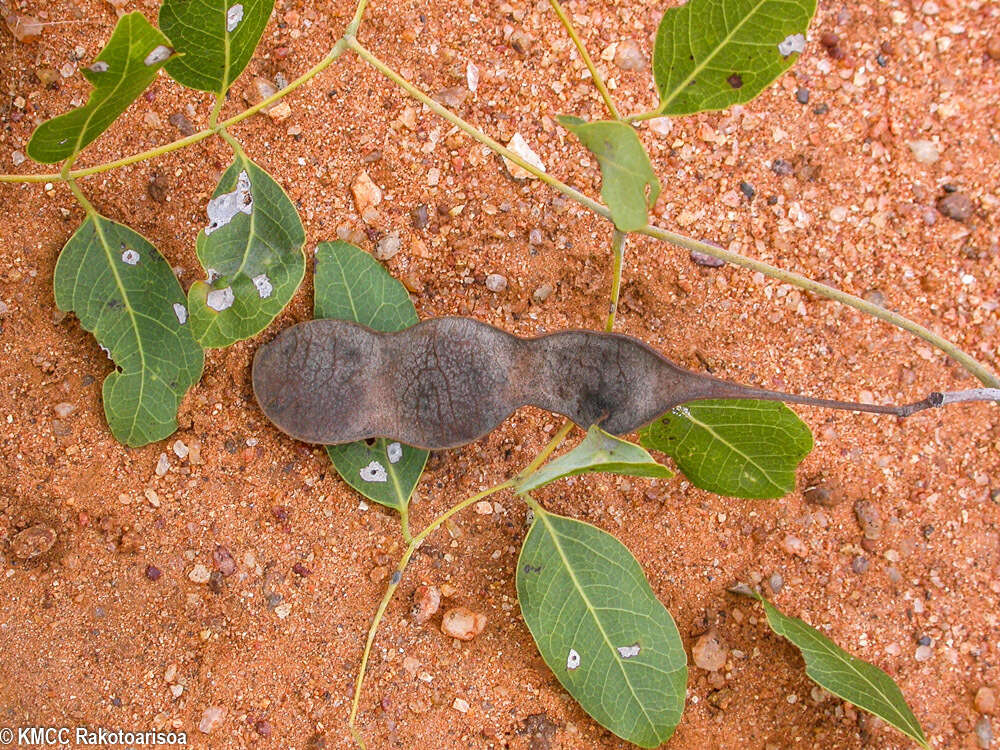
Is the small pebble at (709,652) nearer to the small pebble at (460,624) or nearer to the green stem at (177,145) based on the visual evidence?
the small pebble at (460,624)

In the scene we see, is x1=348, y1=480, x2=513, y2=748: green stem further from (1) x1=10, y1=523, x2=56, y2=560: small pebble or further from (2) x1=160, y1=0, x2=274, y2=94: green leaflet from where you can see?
(2) x1=160, y1=0, x2=274, y2=94: green leaflet

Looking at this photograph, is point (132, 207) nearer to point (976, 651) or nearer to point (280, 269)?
point (280, 269)

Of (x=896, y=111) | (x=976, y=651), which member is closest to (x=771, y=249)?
(x=896, y=111)

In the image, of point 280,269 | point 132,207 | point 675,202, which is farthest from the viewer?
point 675,202

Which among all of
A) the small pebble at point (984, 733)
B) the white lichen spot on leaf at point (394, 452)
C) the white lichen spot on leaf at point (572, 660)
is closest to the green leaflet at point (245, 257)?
the white lichen spot on leaf at point (394, 452)

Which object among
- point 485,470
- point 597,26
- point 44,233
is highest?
point 597,26

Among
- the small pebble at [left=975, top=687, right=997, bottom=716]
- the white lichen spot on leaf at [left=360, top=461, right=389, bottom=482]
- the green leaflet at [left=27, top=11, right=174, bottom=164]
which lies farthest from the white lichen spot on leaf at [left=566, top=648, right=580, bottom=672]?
the green leaflet at [left=27, top=11, right=174, bottom=164]

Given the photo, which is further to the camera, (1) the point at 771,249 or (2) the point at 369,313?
(1) the point at 771,249
